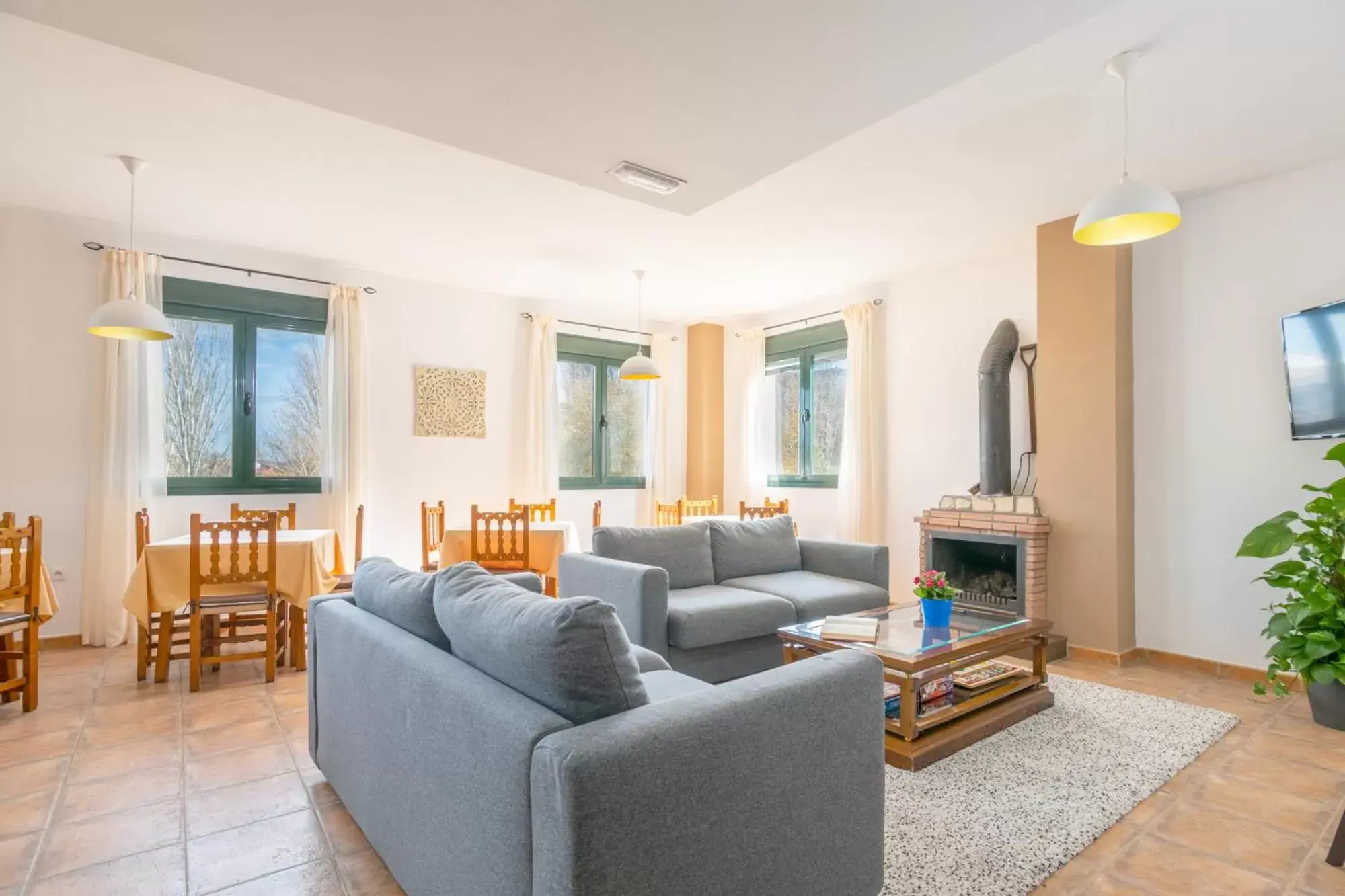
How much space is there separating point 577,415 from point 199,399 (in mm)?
2949

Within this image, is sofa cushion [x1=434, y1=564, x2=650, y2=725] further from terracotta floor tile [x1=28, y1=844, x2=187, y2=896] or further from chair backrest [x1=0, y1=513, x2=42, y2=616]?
chair backrest [x1=0, y1=513, x2=42, y2=616]

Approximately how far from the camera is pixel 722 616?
317cm

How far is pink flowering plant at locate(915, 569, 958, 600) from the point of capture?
9.48 ft

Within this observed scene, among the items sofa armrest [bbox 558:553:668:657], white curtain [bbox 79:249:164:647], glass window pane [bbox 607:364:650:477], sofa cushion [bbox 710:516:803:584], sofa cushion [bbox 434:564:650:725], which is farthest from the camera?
glass window pane [bbox 607:364:650:477]

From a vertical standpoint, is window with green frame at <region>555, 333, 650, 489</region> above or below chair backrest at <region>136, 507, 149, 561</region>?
above

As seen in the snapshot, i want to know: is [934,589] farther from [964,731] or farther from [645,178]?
[645,178]

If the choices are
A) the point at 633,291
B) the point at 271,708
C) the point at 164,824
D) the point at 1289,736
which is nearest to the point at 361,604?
the point at 164,824

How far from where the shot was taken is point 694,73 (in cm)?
207

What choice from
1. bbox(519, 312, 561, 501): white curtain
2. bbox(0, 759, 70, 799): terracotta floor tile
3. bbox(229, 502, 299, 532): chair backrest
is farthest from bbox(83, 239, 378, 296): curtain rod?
bbox(0, 759, 70, 799): terracotta floor tile

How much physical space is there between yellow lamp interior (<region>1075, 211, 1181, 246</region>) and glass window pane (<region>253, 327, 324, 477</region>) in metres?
4.91

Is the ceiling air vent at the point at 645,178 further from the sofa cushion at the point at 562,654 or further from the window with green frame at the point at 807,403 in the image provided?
the window with green frame at the point at 807,403

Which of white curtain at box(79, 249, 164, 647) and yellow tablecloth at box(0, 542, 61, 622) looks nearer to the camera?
yellow tablecloth at box(0, 542, 61, 622)

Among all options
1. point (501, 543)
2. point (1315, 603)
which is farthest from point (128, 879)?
point (1315, 603)

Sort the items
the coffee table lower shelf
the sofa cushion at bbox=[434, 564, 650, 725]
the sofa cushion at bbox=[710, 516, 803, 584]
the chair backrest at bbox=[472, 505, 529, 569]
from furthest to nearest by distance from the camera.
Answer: the chair backrest at bbox=[472, 505, 529, 569]
the sofa cushion at bbox=[710, 516, 803, 584]
the coffee table lower shelf
the sofa cushion at bbox=[434, 564, 650, 725]
